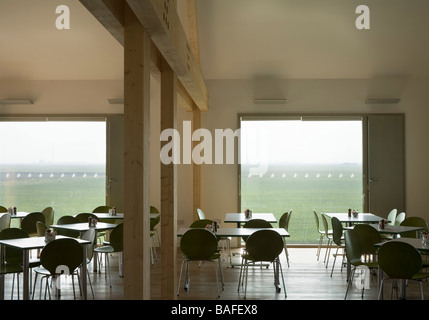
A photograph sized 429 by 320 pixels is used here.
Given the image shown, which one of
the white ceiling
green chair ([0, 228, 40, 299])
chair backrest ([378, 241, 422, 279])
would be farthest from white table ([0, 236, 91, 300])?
the white ceiling

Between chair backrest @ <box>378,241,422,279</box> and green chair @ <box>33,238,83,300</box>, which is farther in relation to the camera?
green chair @ <box>33,238,83,300</box>

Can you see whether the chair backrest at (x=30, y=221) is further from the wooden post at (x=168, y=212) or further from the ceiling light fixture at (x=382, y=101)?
the ceiling light fixture at (x=382, y=101)

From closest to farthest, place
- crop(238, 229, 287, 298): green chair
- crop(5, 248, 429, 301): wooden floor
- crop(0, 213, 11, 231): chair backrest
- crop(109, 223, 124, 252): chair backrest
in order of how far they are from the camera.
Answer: crop(238, 229, 287, 298): green chair
crop(5, 248, 429, 301): wooden floor
crop(109, 223, 124, 252): chair backrest
crop(0, 213, 11, 231): chair backrest

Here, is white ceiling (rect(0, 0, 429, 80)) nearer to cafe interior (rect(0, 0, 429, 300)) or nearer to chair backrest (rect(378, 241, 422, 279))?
cafe interior (rect(0, 0, 429, 300))

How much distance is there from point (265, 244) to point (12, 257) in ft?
10.4

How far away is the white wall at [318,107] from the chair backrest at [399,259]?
572 cm

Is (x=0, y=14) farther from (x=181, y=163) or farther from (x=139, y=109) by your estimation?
(x=139, y=109)

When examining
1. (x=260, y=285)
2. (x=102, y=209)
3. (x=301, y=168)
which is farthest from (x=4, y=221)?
(x=301, y=168)

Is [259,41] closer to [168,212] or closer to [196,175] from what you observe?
[196,175]

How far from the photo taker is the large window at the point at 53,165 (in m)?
11.2

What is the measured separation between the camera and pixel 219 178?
10836 millimetres

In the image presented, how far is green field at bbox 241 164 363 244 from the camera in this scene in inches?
434

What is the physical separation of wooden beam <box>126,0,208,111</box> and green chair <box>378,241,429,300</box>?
2988 mm
